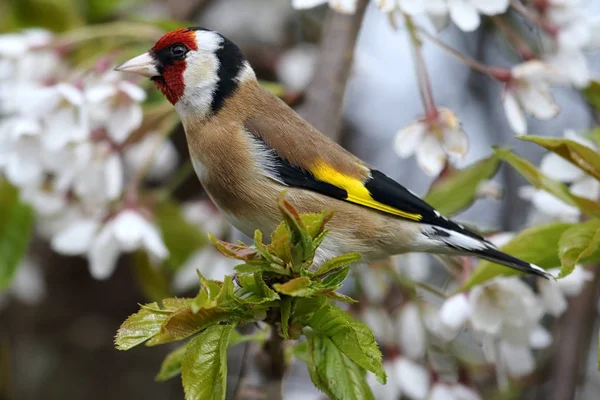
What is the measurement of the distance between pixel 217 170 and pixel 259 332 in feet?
1.58

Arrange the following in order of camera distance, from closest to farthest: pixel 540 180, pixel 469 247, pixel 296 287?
pixel 296 287, pixel 540 180, pixel 469 247

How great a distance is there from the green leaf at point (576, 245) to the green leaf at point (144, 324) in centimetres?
80

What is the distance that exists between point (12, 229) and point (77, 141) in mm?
609

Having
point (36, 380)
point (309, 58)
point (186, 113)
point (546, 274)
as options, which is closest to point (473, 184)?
point (546, 274)

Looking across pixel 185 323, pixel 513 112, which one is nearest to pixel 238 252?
pixel 185 323

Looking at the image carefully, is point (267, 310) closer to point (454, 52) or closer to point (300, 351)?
point (300, 351)

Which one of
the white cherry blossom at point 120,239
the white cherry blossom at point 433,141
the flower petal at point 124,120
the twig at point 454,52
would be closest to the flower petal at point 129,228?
the white cherry blossom at point 120,239

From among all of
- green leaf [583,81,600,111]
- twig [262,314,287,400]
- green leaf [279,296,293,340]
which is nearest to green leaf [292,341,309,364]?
twig [262,314,287,400]

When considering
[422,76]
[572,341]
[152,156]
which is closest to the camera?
[422,76]

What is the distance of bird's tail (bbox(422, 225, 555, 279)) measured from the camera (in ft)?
6.57

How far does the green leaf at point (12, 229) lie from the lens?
9.16 feet

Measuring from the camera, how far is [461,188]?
2.30m

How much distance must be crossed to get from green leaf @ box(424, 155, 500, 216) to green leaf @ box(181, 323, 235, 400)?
0.98 metres

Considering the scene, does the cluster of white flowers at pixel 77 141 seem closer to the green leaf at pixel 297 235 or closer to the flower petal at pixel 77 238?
the flower petal at pixel 77 238
